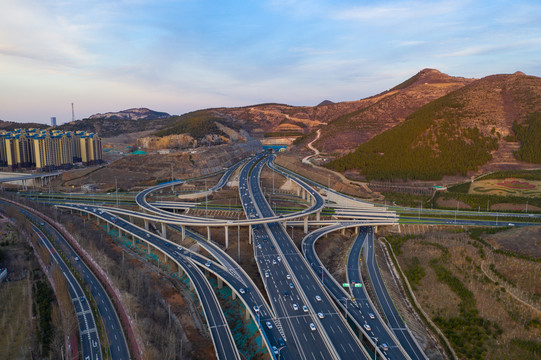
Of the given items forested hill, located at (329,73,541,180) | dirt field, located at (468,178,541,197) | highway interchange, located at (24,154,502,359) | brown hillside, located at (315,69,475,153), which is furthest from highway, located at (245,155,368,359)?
brown hillside, located at (315,69,475,153)

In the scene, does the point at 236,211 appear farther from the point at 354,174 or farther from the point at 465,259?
the point at 465,259

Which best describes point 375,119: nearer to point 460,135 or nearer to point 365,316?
point 460,135

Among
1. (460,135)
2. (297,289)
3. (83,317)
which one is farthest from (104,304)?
(460,135)

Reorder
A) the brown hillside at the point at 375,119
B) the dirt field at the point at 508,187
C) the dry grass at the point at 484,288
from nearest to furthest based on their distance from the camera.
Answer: the dry grass at the point at 484,288
the dirt field at the point at 508,187
the brown hillside at the point at 375,119

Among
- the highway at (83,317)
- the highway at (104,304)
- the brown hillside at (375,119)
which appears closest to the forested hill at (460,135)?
the brown hillside at (375,119)

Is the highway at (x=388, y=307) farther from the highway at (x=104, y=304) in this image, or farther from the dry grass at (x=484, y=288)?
the highway at (x=104, y=304)

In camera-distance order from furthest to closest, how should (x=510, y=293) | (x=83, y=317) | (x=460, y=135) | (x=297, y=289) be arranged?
1. (x=460, y=135)
2. (x=297, y=289)
3. (x=83, y=317)
4. (x=510, y=293)

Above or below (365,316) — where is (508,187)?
above
